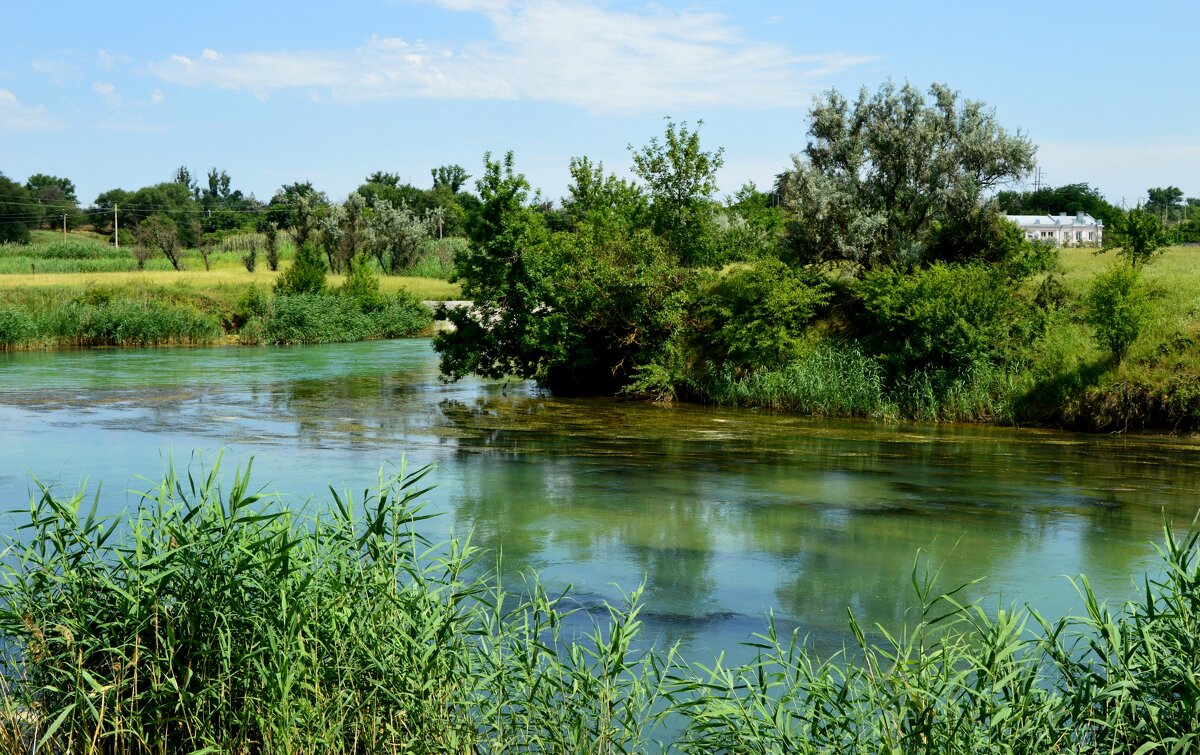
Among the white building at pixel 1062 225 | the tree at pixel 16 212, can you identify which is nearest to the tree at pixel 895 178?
the white building at pixel 1062 225

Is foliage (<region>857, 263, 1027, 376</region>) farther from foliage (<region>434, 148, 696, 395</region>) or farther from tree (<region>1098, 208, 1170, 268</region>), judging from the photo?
foliage (<region>434, 148, 696, 395</region>)

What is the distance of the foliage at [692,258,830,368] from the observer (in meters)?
23.0

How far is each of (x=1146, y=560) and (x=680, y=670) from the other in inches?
241

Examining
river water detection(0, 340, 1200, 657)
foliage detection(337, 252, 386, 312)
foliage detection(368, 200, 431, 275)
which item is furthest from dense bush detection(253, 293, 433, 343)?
foliage detection(368, 200, 431, 275)

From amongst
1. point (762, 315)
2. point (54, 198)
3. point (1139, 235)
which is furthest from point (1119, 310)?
point (54, 198)

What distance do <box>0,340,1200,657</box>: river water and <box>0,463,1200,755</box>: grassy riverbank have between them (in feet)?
4.16

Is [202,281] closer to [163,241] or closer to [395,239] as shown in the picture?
[163,241]

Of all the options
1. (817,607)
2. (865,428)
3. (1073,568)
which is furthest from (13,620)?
(865,428)

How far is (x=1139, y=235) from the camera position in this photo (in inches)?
933

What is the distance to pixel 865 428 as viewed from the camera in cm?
2053

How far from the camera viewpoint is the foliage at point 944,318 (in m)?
21.1

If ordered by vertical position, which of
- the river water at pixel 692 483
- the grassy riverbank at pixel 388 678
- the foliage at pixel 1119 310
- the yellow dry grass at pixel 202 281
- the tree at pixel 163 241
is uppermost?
the tree at pixel 163 241

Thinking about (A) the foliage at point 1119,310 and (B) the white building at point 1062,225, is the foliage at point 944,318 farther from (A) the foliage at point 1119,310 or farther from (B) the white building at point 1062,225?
(B) the white building at point 1062,225

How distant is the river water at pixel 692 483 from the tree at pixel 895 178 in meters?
5.13
